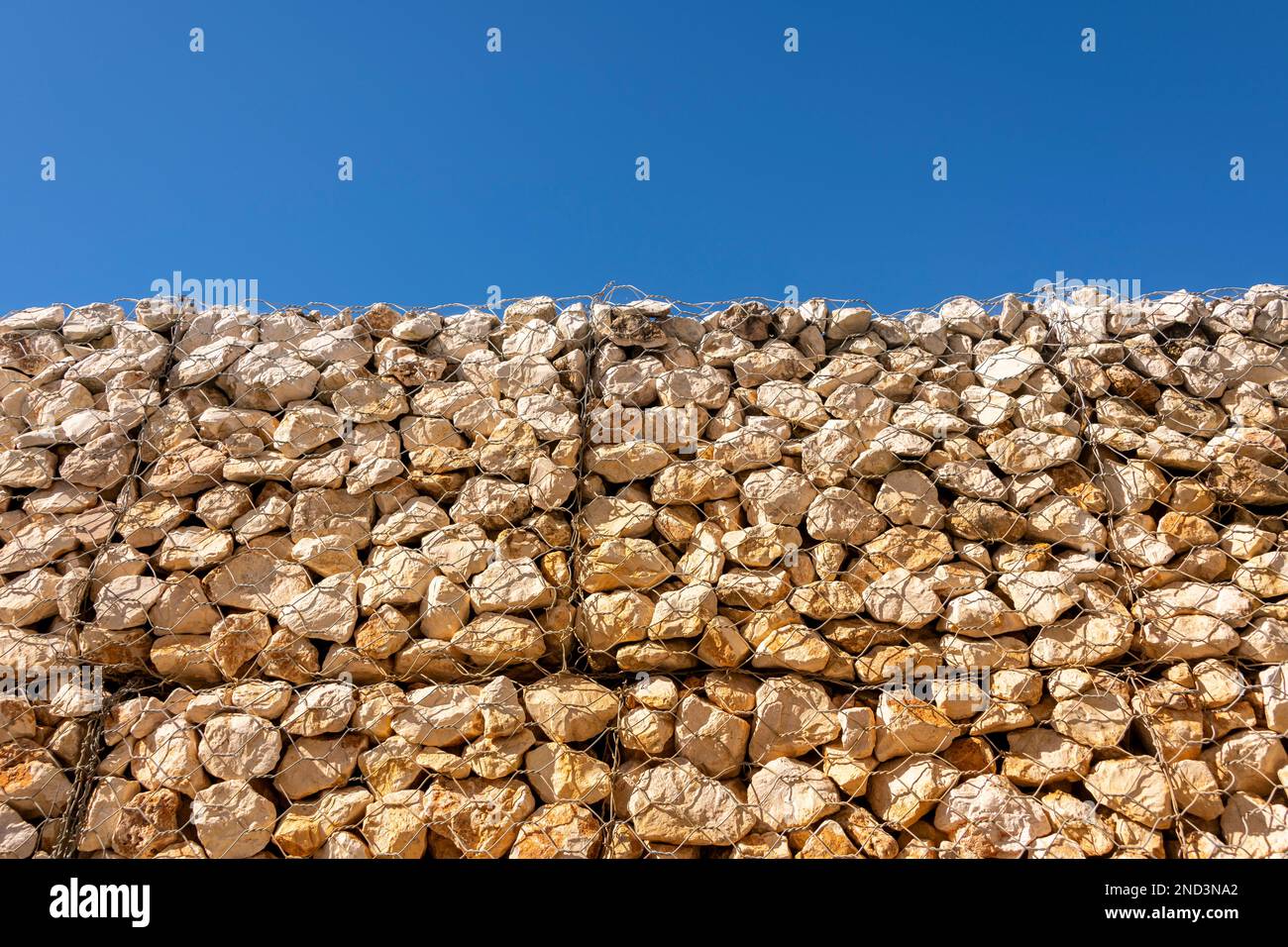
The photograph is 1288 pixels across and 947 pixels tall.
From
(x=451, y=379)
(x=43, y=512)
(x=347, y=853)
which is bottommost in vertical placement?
(x=347, y=853)

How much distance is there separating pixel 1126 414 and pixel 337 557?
2.99m

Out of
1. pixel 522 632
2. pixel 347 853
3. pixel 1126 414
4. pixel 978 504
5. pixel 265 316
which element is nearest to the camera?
pixel 347 853

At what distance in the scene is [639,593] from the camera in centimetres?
285

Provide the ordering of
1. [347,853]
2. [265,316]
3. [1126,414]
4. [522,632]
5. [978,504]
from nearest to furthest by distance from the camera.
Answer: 1. [347,853]
2. [522,632]
3. [978,504]
4. [1126,414]
5. [265,316]

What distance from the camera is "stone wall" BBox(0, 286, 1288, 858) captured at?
266 cm

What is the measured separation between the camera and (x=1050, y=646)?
9.25 feet

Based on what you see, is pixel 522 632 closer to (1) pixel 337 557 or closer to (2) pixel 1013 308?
(1) pixel 337 557

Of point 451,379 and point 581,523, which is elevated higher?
point 451,379

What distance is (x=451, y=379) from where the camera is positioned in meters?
3.30

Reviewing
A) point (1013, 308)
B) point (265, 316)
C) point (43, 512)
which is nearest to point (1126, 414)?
point (1013, 308)

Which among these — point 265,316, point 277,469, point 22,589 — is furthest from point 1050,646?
point 22,589

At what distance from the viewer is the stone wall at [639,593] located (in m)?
2.66

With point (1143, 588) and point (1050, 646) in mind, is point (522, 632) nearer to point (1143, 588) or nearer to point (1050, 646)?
point (1050, 646)

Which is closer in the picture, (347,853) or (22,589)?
(347,853)
